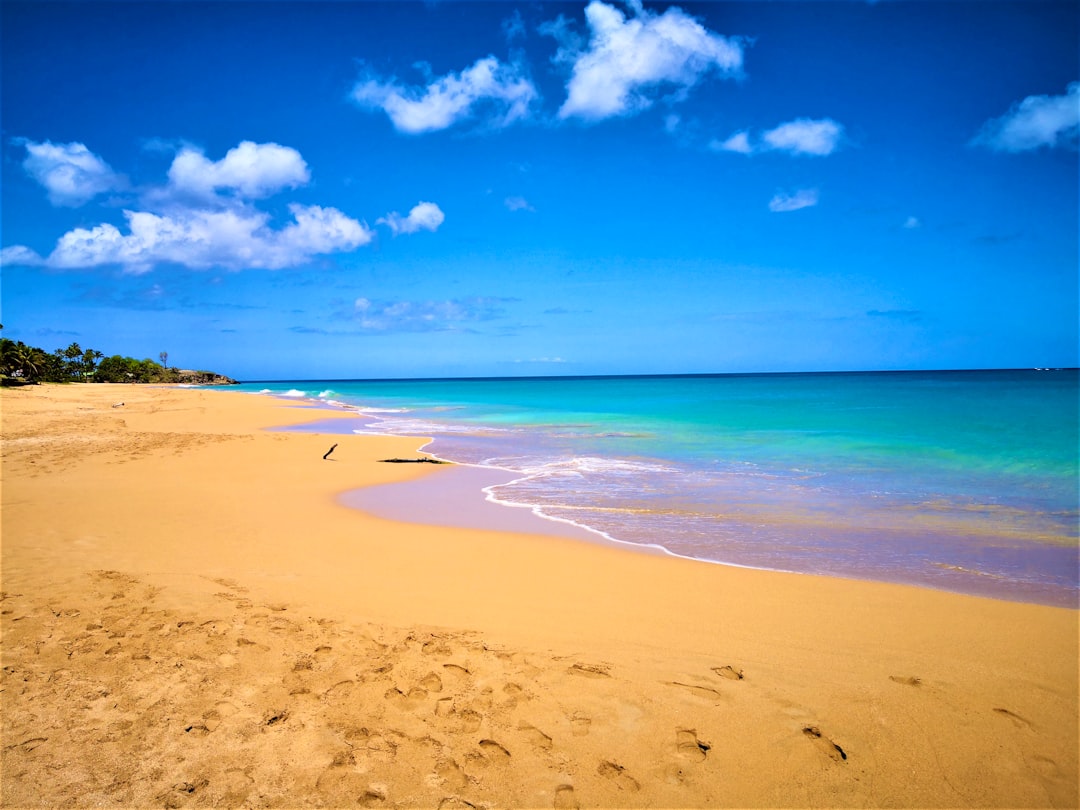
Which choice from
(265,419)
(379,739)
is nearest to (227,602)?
(379,739)

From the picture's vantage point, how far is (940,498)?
37.2 feet

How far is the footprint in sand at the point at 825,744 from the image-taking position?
336 centimetres

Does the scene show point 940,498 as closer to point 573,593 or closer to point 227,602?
point 573,593

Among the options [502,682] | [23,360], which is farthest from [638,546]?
[23,360]

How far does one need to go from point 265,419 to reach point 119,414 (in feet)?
23.0

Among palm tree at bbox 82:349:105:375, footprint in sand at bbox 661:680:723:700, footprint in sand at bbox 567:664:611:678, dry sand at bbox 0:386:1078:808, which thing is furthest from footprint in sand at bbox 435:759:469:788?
palm tree at bbox 82:349:105:375

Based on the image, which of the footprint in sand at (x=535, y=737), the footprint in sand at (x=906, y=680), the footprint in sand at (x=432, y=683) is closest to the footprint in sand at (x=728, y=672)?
the footprint in sand at (x=906, y=680)

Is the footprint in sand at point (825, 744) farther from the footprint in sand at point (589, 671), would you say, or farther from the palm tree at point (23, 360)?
the palm tree at point (23, 360)

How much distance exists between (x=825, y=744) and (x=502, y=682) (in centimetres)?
216

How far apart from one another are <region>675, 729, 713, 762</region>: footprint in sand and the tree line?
63.1 metres

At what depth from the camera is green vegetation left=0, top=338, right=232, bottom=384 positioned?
53.0 meters

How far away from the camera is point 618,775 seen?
315 centimetres

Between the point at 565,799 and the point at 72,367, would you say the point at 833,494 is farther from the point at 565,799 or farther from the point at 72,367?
the point at 72,367

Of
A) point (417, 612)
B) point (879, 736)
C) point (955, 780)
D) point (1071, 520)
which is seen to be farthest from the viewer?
point (1071, 520)
